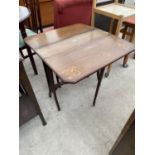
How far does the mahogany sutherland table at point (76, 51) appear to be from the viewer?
103 cm

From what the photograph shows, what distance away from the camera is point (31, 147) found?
4.42 feet

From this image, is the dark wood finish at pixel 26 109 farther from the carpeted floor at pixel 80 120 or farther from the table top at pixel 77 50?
the table top at pixel 77 50

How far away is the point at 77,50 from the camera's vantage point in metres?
1.24

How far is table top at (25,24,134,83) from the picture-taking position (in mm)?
1038

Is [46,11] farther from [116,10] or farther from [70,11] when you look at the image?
[116,10]

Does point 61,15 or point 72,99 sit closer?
point 72,99

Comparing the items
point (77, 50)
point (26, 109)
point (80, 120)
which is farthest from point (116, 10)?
point (26, 109)

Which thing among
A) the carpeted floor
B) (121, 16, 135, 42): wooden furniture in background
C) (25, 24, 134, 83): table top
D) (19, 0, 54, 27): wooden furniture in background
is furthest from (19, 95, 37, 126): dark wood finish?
(19, 0, 54, 27): wooden furniture in background

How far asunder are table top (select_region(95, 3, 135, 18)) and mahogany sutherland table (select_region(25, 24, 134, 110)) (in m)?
0.41

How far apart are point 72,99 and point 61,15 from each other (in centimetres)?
114

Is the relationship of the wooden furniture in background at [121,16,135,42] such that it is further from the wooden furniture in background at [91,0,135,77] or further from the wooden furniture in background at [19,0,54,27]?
the wooden furniture in background at [19,0,54,27]
